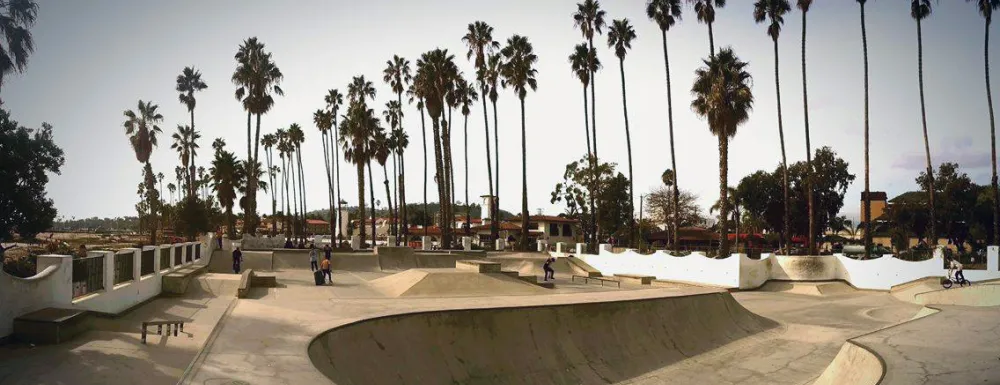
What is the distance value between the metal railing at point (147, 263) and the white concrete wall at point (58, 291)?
768 millimetres

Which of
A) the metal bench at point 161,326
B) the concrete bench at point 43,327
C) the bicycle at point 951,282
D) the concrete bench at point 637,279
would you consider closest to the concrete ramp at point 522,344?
the metal bench at point 161,326

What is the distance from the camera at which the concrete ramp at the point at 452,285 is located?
24.1 metres

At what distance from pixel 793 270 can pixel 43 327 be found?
117ft

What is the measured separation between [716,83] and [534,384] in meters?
30.9

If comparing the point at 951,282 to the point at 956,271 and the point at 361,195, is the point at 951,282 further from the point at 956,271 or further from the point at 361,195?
the point at 361,195

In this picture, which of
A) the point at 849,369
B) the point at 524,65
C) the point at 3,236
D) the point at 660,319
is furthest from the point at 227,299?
the point at 524,65

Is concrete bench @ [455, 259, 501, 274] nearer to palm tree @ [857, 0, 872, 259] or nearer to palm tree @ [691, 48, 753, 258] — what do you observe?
palm tree @ [691, 48, 753, 258]

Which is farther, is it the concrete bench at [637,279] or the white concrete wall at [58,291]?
the concrete bench at [637,279]

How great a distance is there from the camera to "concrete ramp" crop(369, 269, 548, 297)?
2411 cm

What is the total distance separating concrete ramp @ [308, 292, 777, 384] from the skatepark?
0.04 metres

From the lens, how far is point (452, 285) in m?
25.1

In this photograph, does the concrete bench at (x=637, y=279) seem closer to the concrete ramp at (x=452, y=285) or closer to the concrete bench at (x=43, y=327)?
the concrete ramp at (x=452, y=285)

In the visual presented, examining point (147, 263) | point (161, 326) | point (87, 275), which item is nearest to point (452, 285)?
point (147, 263)

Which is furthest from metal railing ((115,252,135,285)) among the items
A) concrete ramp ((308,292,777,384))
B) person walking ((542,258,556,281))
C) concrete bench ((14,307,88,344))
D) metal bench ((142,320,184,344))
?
person walking ((542,258,556,281))
